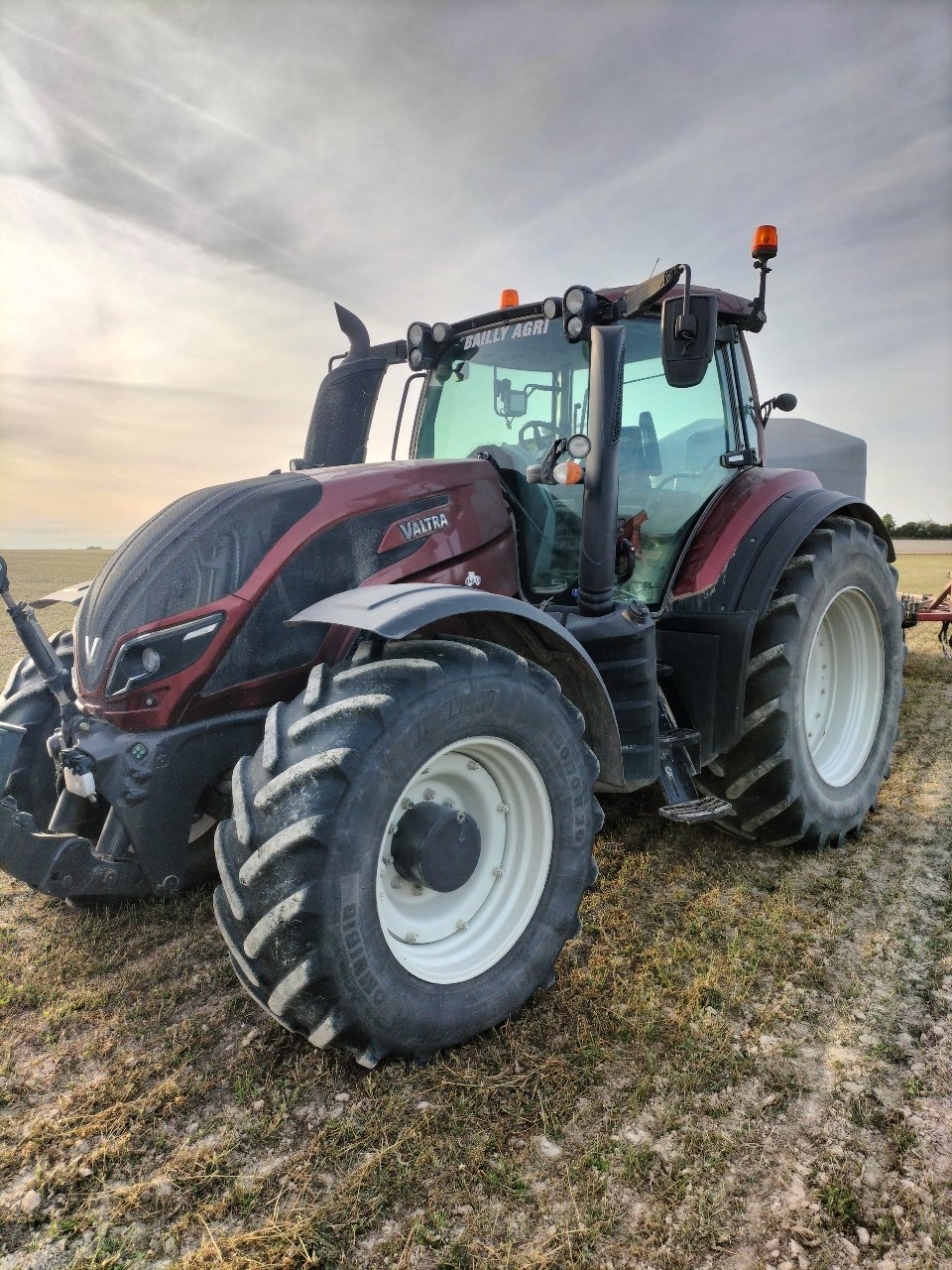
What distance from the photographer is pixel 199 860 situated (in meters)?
2.85

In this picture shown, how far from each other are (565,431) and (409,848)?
6.29ft

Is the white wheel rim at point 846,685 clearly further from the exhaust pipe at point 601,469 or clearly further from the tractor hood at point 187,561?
the tractor hood at point 187,561

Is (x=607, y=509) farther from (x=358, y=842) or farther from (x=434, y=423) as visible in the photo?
(x=358, y=842)

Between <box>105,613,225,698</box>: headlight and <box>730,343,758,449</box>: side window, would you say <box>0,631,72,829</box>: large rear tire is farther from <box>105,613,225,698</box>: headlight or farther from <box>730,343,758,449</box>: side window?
<box>730,343,758,449</box>: side window

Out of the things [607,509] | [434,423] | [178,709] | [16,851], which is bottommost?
[16,851]

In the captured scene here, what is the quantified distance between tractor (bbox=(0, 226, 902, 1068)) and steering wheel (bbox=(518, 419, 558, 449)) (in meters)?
0.01

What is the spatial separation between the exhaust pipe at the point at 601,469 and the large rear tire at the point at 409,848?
79 cm

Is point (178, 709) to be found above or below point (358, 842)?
above

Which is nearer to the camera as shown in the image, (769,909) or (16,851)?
(16,851)

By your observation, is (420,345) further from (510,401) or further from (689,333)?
(689,333)

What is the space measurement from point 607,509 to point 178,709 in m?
1.66

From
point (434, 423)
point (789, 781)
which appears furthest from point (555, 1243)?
point (434, 423)

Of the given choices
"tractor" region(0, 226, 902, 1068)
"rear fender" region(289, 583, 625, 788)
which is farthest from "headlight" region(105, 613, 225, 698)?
"rear fender" region(289, 583, 625, 788)

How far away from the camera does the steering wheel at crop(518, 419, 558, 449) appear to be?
341 centimetres
